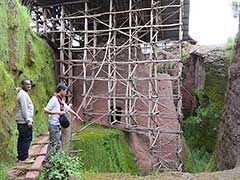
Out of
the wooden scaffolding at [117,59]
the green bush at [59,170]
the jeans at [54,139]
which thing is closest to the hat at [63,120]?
the jeans at [54,139]

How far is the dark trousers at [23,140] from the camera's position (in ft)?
20.9

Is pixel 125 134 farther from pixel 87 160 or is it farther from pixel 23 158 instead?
pixel 23 158

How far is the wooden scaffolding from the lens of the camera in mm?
12805

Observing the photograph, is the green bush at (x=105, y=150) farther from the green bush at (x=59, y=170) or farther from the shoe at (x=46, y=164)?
the green bush at (x=59, y=170)

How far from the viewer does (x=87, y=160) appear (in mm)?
11430

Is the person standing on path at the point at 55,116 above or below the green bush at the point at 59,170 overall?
above

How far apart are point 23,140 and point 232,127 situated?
583cm

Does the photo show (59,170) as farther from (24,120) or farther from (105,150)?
(105,150)

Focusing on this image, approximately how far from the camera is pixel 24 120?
249 inches

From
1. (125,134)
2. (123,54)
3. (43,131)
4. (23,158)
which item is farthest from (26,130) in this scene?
(123,54)

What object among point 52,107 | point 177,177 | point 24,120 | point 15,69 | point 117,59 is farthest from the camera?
point 117,59

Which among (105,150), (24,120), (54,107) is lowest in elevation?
(105,150)

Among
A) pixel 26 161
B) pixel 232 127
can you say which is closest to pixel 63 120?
pixel 26 161

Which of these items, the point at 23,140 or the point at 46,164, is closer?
the point at 46,164
